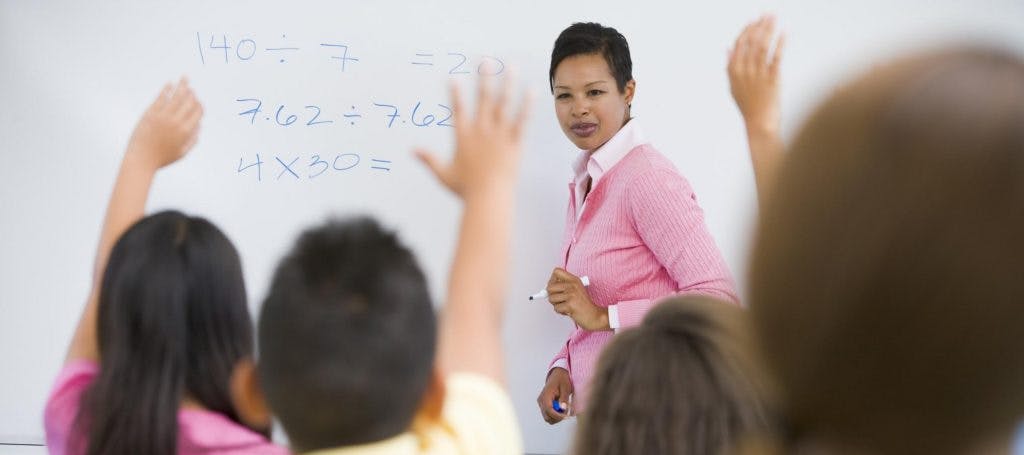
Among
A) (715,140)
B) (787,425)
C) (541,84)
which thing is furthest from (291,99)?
(787,425)

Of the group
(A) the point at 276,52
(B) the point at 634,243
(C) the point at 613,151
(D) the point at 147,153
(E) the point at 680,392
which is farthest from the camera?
(A) the point at 276,52

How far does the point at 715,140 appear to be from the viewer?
7.39 ft

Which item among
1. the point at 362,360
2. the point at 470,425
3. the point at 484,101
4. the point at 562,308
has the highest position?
the point at 484,101

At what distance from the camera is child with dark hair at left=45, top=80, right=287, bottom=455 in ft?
3.47

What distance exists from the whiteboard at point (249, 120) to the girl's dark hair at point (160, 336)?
1076 millimetres

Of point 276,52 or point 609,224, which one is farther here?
point 276,52

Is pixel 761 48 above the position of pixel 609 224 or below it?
above

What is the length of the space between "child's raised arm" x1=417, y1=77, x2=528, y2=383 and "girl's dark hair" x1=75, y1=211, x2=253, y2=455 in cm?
27

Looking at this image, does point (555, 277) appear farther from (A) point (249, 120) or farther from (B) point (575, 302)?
(A) point (249, 120)

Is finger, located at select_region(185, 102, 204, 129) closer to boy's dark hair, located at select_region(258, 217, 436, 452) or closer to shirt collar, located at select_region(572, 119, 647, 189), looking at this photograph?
boy's dark hair, located at select_region(258, 217, 436, 452)

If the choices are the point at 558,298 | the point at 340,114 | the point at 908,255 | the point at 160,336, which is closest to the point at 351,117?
the point at 340,114

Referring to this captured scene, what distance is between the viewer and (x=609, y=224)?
1964mm

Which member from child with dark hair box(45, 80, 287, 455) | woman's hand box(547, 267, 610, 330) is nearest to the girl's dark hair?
child with dark hair box(45, 80, 287, 455)

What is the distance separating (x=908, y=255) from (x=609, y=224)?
1.57 meters
